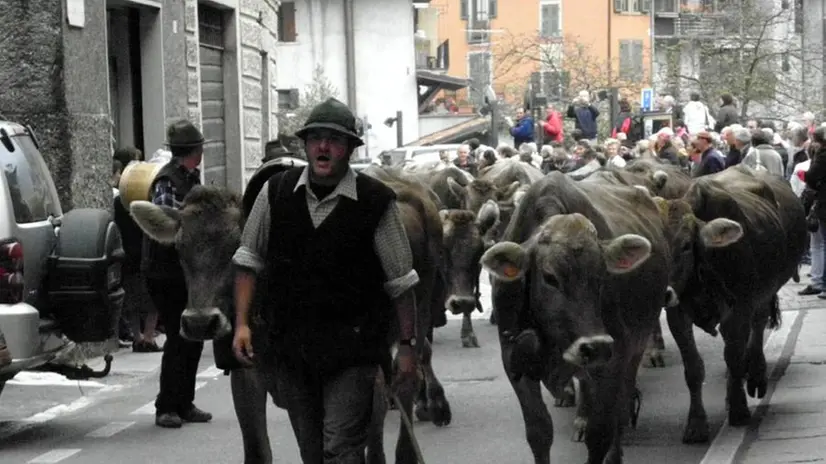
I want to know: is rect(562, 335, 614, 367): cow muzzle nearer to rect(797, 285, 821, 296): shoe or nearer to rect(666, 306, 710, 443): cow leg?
rect(666, 306, 710, 443): cow leg

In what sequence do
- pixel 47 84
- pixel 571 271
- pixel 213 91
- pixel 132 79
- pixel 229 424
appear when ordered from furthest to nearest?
pixel 213 91
pixel 132 79
pixel 47 84
pixel 229 424
pixel 571 271

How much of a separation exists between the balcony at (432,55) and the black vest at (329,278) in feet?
207

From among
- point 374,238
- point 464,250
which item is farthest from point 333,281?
point 464,250

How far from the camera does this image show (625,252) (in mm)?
9344

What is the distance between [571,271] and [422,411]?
3.89 m

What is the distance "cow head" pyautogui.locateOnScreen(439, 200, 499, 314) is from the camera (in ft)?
46.3

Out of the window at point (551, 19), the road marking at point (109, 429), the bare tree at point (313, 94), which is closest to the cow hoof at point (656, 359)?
the road marking at point (109, 429)

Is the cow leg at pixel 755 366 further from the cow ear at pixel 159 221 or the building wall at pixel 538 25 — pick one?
the building wall at pixel 538 25

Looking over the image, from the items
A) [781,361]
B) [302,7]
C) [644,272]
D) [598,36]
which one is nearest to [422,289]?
[644,272]

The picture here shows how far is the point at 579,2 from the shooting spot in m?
88.8

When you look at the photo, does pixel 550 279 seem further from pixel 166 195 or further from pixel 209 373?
pixel 209 373

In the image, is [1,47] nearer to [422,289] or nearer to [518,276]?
[422,289]

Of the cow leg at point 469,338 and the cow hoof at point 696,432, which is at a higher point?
the cow hoof at point 696,432

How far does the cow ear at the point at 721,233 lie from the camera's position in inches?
476
